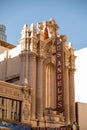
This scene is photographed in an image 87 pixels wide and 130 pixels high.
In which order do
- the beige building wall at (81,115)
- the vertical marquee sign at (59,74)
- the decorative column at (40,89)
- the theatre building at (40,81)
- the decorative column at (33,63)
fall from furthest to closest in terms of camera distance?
the beige building wall at (81,115), the vertical marquee sign at (59,74), the decorative column at (40,89), the decorative column at (33,63), the theatre building at (40,81)

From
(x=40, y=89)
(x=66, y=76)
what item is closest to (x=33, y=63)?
(x=40, y=89)

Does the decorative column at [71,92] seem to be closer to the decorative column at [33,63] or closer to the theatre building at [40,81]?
the theatre building at [40,81]

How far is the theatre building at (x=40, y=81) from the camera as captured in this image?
33.6 m

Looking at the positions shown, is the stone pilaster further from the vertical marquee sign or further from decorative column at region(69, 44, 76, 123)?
decorative column at region(69, 44, 76, 123)

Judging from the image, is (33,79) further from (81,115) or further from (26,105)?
(81,115)

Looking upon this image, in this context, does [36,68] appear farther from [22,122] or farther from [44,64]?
[22,122]

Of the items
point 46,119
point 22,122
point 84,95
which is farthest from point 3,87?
point 84,95

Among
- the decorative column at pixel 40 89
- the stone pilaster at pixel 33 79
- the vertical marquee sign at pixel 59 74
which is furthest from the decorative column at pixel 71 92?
the stone pilaster at pixel 33 79

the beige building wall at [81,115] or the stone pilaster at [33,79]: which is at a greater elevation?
the stone pilaster at [33,79]

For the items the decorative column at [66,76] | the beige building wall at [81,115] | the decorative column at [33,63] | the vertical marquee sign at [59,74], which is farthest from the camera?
the beige building wall at [81,115]

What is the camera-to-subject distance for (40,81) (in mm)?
36844

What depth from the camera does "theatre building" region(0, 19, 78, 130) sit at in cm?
3362

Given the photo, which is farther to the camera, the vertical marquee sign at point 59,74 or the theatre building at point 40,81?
the vertical marquee sign at point 59,74

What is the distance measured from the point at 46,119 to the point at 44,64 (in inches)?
293
